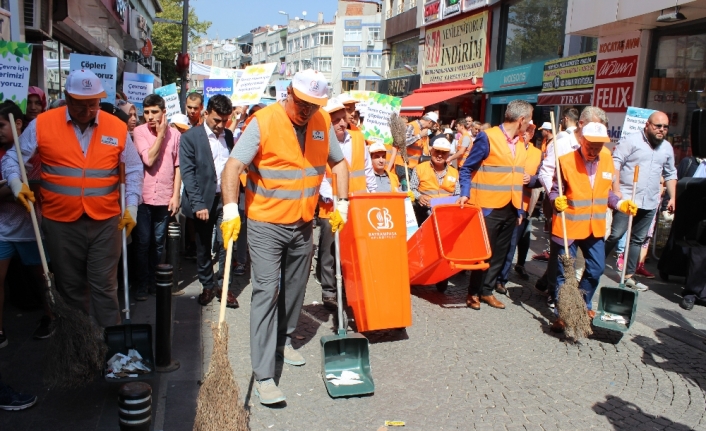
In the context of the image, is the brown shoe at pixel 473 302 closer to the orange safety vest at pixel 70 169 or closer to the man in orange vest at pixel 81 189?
the man in orange vest at pixel 81 189

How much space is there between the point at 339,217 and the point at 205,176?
1962 mm

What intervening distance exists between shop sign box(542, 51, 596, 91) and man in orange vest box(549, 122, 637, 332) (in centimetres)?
791

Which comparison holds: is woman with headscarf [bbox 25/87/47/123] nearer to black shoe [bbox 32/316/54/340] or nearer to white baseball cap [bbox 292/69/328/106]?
black shoe [bbox 32/316/54/340]

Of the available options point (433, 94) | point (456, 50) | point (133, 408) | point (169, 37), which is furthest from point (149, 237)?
point (169, 37)

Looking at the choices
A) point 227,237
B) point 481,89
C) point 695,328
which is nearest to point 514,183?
point 695,328

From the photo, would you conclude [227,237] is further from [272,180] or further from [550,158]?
[550,158]

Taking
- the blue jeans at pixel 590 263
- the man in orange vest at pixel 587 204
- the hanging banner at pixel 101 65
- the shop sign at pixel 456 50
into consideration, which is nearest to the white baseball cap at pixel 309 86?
the man in orange vest at pixel 587 204

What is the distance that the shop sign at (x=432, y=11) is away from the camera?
2492 cm

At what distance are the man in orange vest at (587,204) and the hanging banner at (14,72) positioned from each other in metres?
4.98

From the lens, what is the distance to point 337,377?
417cm

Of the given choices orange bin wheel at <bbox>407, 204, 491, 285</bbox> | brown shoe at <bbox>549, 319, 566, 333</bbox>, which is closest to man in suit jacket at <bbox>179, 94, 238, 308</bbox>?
orange bin wheel at <bbox>407, 204, 491, 285</bbox>

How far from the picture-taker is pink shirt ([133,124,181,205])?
18.9 feet

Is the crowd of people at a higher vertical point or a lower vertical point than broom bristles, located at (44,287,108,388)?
higher

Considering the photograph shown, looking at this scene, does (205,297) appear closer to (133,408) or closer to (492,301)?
(492,301)
